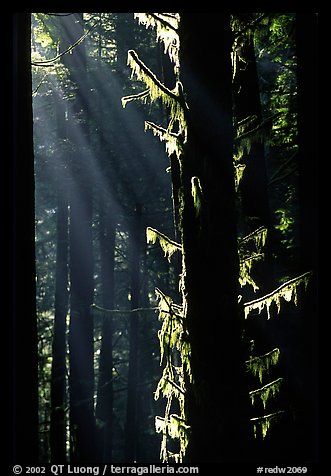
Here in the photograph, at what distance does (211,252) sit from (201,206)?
16.4 inches

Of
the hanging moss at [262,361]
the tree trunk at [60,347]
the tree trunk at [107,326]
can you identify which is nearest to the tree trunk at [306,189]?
the hanging moss at [262,361]

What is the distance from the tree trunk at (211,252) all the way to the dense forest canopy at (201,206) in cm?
1

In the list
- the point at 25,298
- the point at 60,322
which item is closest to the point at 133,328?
the point at 60,322

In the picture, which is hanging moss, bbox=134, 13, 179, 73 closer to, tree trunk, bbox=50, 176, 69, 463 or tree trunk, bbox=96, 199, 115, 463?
tree trunk, bbox=50, 176, 69, 463

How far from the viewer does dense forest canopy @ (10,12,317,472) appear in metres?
4.82

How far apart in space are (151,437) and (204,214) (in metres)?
26.1

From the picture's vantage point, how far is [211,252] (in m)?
4.82

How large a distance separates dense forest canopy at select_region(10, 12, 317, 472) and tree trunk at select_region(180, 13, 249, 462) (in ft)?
0.04

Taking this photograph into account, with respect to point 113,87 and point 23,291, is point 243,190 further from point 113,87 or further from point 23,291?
point 113,87

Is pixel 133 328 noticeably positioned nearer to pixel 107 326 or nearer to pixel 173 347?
pixel 107 326

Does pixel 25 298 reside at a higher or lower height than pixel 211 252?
lower

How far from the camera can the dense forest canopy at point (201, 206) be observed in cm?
482

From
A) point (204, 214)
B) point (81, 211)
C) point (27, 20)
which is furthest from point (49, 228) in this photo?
point (204, 214)

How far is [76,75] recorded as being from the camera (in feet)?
48.6
